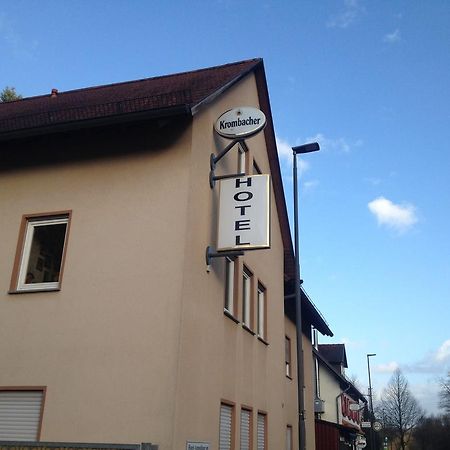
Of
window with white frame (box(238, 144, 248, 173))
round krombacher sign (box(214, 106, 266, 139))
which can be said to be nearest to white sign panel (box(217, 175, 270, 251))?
round krombacher sign (box(214, 106, 266, 139))

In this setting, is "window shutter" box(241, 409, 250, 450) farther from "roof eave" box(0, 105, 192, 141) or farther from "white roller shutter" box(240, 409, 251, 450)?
"roof eave" box(0, 105, 192, 141)

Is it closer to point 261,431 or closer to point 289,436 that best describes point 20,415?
point 261,431

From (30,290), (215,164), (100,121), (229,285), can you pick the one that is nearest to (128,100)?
(100,121)

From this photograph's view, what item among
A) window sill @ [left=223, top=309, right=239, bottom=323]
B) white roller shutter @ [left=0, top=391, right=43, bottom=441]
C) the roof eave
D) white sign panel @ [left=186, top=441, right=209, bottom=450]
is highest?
the roof eave

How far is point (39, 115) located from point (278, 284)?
29.6ft

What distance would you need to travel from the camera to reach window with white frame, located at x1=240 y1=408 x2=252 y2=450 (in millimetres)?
12344

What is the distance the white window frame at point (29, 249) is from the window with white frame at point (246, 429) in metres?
5.13

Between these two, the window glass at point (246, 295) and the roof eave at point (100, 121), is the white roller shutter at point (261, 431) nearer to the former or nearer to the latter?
the window glass at point (246, 295)

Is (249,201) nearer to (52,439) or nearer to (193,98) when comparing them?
(193,98)

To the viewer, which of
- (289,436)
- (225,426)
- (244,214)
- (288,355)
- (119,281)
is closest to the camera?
(119,281)

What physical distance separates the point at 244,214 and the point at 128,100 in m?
3.03

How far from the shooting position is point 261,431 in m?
13.9

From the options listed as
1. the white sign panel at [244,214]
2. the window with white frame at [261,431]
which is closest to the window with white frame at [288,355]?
the window with white frame at [261,431]

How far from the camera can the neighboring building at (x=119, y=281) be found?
8945 millimetres
